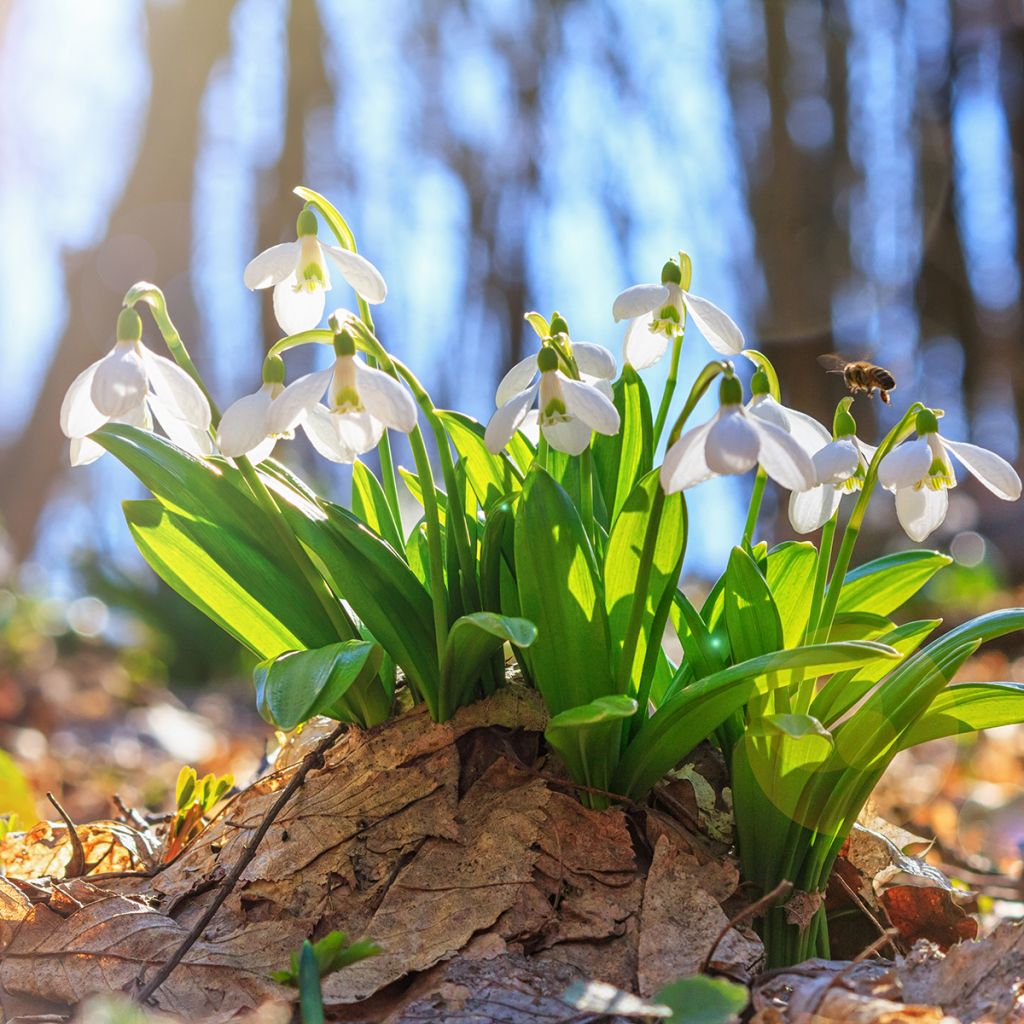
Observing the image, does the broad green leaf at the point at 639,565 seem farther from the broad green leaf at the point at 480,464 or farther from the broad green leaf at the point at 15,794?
the broad green leaf at the point at 15,794

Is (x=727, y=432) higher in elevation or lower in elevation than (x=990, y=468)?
higher

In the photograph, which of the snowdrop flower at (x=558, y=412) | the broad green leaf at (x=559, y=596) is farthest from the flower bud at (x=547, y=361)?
the broad green leaf at (x=559, y=596)

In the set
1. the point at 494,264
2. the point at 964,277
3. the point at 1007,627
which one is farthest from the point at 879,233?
the point at 1007,627

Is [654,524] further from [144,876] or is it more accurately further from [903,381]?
[903,381]

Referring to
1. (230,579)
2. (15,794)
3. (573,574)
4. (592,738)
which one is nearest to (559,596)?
(573,574)

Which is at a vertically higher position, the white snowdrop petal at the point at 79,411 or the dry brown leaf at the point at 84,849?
the white snowdrop petal at the point at 79,411

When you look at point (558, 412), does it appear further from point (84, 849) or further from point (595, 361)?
point (84, 849)

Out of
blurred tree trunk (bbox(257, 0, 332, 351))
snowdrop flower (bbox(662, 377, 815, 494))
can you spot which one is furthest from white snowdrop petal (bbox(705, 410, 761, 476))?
blurred tree trunk (bbox(257, 0, 332, 351))
